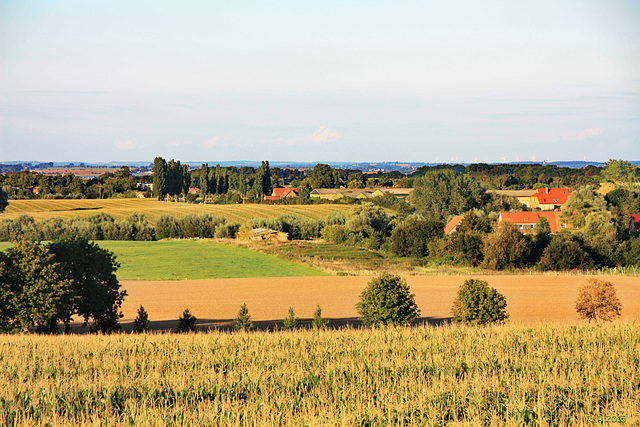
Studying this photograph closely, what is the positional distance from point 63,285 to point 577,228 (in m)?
57.3

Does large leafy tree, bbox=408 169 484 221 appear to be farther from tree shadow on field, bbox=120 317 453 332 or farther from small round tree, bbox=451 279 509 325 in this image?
small round tree, bbox=451 279 509 325

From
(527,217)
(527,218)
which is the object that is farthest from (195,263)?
(527,217)

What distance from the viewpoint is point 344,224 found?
74500 millimetres

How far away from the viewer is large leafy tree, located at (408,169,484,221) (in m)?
91.1

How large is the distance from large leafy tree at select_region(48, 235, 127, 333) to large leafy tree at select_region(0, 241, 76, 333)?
57cm

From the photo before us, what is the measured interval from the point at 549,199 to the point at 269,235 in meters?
60.5

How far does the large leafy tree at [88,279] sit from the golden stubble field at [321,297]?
3566 millimetres

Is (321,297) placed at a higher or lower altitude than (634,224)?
lower

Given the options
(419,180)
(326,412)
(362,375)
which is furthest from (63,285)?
(419,180)

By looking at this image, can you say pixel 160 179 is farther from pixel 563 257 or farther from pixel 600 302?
pixel 600 302

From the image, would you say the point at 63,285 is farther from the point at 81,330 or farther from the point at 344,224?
the point at 344,224

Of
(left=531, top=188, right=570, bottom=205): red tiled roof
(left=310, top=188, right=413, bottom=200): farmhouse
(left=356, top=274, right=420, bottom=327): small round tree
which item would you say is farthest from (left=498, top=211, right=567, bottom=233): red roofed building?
(left=356, top=274, right=420, bottom=327): small round tree

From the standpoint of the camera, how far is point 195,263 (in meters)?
53.8

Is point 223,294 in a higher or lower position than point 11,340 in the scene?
lower
